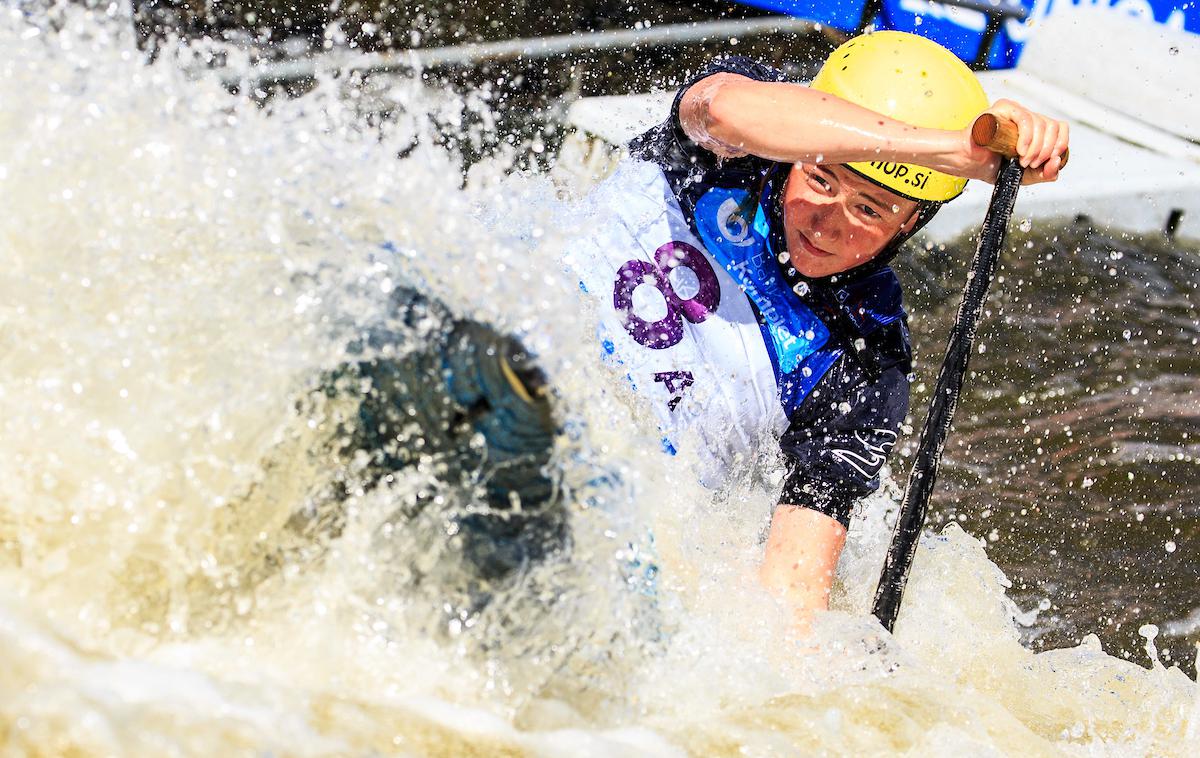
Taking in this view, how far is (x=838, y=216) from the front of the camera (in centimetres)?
301

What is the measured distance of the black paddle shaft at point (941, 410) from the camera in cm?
280

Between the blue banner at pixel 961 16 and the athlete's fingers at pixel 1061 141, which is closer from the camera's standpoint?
the athlete's fingers at pixel 1061 141

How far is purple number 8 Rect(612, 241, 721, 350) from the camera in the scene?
322 centimetres

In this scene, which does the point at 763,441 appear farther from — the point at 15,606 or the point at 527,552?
the point at 15,606

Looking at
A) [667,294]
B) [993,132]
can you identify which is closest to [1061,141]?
[993,132]

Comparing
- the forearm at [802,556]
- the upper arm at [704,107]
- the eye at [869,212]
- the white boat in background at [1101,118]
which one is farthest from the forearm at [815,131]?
the white boat in background at [1101,118]

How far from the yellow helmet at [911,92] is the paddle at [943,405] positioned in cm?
21

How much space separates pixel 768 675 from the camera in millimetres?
2529

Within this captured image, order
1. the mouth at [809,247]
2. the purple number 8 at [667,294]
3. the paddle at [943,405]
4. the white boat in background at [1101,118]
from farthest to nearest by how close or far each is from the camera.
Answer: the white boat in background at [1101,118]
the purple number 8 at [667,294]
the mouth at [809,247]
the paddle at [943,405]

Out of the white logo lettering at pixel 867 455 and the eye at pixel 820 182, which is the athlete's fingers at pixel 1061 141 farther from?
the white logo lettering at pixel 867 455

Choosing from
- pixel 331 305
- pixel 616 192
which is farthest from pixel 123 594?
pixel 616 192

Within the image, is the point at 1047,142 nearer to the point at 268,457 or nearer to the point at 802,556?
the point at 802,556

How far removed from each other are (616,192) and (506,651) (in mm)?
1637

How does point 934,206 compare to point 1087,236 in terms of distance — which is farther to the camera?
point 1087,236
